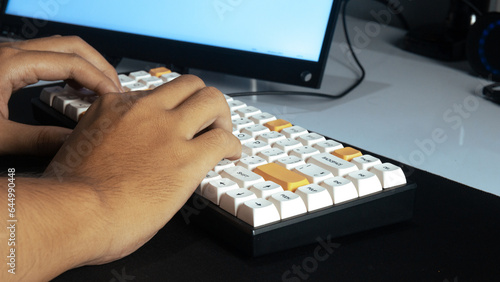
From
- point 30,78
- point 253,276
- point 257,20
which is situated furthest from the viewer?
point 257,20

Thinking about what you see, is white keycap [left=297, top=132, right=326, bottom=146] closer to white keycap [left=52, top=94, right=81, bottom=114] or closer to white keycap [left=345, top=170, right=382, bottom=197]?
white keycap [left=345, top=170, right=382, bottom=197]

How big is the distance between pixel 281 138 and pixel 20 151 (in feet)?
0.88

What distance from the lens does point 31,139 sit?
58 cm

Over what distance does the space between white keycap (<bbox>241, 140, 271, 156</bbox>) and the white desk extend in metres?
0.19

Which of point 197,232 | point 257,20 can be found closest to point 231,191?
point 197,232

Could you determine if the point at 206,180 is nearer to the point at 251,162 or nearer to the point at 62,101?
the point at 251,162

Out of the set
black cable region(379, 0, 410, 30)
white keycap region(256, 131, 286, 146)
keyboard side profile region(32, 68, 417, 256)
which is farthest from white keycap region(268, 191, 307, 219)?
black cable region(379, 0, 410, 30)

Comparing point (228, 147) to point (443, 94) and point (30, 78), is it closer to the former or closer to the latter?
point (30, 78)

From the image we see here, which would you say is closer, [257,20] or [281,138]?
[281,138]

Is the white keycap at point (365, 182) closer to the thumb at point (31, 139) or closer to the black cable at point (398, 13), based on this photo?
the thumb at point (31, 139)

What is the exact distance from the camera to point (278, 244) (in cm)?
43

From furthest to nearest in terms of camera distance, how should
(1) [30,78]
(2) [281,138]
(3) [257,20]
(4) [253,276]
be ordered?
(3) [257,20]
(1) [30,78]
(2) [281,138]
(4) [253,276]

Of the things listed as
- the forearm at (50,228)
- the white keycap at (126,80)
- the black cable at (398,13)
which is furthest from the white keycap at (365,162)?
the black cable at (398,13)

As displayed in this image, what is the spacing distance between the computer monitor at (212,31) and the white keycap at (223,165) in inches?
12.9
